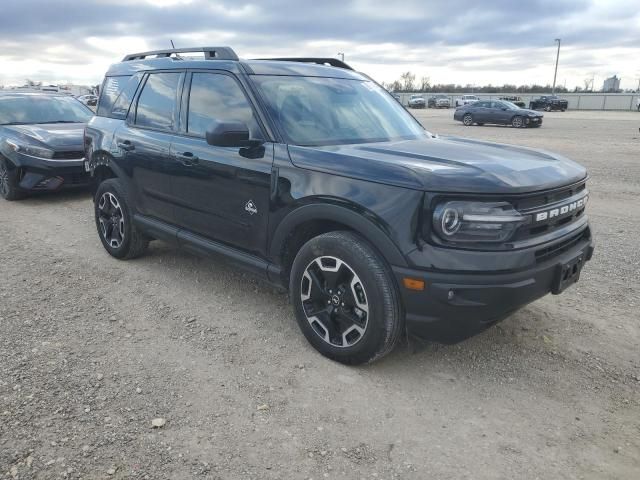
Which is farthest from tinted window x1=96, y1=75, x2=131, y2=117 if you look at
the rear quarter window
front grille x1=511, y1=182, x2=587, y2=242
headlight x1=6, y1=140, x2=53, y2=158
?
front grille x1=511, y1=182, x2=587, y2=242

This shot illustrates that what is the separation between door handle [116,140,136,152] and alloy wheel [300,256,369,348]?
2.39 metres

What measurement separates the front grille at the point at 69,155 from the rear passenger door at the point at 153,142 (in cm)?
339

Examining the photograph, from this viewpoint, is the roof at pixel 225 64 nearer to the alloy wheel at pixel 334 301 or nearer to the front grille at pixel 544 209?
the alloy wheel at pixel 334 301

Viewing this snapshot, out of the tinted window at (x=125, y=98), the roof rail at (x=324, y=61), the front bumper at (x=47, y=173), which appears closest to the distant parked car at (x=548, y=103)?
the front bumper at (x=47, y=173)

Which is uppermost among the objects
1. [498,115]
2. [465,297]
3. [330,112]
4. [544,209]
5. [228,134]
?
[330,112]

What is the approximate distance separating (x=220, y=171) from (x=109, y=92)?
2324 mm

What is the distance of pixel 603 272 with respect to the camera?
4895 millimetres

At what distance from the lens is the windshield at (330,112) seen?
3.64m

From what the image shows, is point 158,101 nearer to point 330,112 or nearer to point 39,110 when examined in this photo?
point 330,112

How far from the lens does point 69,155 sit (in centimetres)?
788

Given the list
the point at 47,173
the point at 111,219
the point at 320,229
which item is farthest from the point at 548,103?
the point at 320,229

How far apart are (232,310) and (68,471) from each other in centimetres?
190

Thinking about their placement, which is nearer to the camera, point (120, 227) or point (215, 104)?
point (215, 104)

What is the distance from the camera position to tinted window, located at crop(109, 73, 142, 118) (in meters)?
4.93
